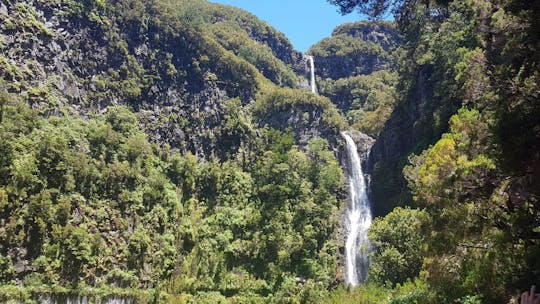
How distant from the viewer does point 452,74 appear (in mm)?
33062

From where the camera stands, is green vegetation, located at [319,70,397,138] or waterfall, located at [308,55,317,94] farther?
waterfall, located at [308,55,317,94]

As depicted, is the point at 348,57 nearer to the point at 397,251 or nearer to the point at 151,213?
the point at 151,213

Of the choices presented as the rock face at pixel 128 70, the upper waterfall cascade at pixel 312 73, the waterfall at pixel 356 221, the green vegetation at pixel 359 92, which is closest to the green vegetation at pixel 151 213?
the waterfall at pixel 356 221

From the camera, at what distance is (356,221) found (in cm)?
3762

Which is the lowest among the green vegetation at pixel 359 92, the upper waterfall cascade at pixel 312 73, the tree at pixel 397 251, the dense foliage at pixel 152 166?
the tree at pixel 397 251

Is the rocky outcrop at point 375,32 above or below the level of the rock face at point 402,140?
above

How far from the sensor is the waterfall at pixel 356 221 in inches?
1296

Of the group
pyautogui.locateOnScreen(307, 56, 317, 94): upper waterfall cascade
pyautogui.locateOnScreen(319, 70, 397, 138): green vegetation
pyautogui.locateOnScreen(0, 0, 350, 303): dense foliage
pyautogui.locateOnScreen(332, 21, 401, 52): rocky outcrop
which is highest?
pyautogui.locateOnScreen(332, 21, 401, 52): rocky outcrop

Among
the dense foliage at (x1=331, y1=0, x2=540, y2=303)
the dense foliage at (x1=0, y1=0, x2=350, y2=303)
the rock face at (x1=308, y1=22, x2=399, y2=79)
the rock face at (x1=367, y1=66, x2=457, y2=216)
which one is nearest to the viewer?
the dense foliage at (x1=331, y1=0, x2=540, y2=303)

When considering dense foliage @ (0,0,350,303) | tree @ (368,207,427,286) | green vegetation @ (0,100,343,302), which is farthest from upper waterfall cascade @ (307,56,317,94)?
tree @ (368,207,427,286)

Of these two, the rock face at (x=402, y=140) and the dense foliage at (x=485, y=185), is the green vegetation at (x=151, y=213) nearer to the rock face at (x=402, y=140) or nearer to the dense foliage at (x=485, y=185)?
the rock face at (x=402, y=140)

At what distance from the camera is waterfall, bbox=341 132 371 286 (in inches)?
1296

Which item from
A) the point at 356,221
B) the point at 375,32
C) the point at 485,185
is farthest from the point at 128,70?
the point at 375,32

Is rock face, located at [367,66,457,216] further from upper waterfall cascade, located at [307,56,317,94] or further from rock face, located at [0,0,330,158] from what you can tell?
upper waterfall cascade, located at [307,56,317,94]
